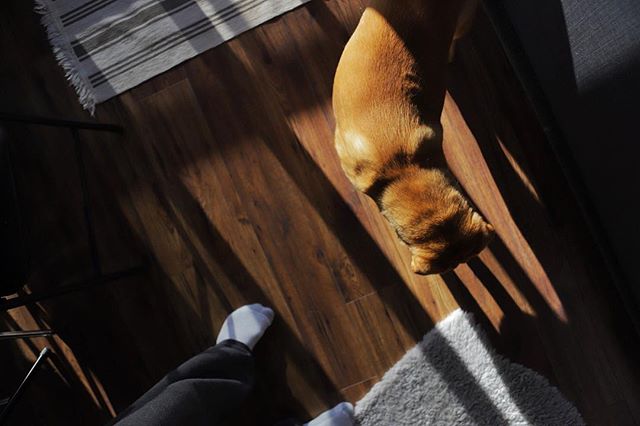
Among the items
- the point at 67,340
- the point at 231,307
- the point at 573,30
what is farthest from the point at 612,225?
the point at 67,340

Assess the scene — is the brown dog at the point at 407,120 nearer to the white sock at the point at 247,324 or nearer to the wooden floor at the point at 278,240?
the wooden floor at the point at 278,240

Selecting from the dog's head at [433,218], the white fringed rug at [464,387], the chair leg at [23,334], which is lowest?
the white fringed rug at [464,387]

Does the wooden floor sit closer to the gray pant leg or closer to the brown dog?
the gray pant leg

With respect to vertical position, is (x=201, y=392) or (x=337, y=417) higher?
(x=201, y=392)

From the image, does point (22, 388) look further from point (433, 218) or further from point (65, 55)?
point (433, 218)

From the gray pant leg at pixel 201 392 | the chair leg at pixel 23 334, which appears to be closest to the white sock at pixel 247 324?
the gray pant leg at pixel 201 392

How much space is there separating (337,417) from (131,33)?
1363 millimetres

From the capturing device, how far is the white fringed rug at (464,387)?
1.60m

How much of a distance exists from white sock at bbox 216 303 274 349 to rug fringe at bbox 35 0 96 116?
2.67 feet

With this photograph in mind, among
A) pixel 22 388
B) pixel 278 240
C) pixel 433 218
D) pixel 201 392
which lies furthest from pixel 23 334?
pixel 433 218

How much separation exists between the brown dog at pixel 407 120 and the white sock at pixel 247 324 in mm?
638

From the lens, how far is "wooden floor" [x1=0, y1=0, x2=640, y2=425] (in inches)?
63.0

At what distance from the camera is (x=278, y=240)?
167 cm

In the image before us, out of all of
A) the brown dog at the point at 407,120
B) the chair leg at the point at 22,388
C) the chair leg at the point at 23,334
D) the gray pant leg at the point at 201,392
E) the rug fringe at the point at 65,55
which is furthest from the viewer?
the rug fringe at the point at 65,55
